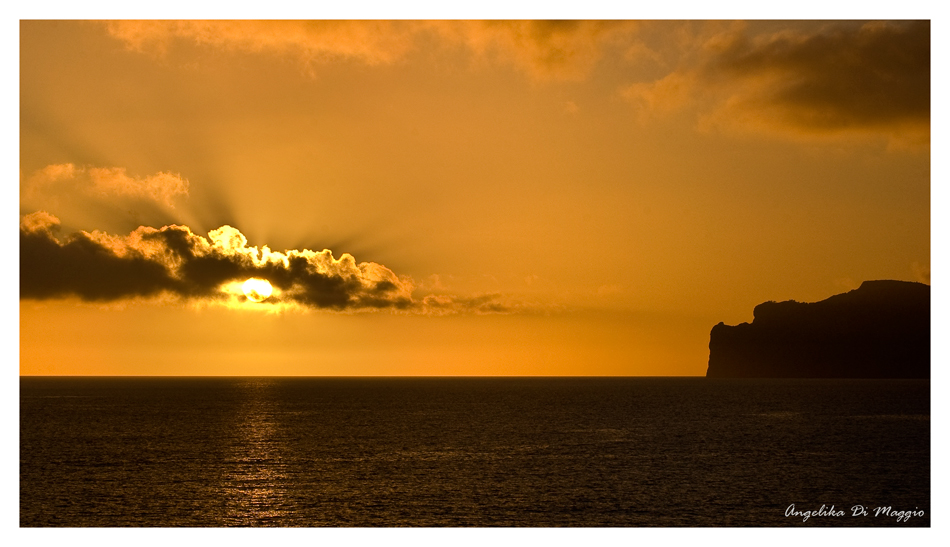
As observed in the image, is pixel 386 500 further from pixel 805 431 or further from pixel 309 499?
pixel 805 431

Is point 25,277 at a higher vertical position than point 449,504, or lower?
higher

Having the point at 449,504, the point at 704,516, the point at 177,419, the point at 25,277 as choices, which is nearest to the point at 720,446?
the point at 704,516

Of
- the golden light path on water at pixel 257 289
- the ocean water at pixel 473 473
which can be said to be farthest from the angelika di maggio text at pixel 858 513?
the golden light path on water at pixel 257 289

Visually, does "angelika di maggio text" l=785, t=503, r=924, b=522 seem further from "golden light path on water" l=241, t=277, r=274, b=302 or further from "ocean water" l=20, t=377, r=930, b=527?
"golden light path on water" l=241, t=277, r=274, b=302

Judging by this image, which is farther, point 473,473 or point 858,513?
point 473,473

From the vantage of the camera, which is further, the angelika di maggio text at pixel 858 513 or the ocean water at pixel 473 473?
the angelika di maggio text at pixel 858 513

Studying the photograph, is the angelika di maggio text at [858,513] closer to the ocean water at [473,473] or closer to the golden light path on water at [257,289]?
the ocean water at [473,473]

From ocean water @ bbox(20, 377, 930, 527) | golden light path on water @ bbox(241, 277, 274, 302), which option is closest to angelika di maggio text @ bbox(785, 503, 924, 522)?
ocean water @ bbox(20, 377, 930, 527)

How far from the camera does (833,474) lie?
88.1 metres

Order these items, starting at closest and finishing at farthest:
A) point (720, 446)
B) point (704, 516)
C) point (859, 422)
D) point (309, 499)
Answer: point (704, 516) → point (309, 499) → point (720, 446) → point (859, 422)

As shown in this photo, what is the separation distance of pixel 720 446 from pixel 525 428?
35.1 meters

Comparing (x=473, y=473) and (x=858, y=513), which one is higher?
(x=473, y=473)

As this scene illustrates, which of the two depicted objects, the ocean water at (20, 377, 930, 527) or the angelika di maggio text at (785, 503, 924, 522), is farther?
the angelika di maggio text at (785, 503, 924, 522)
